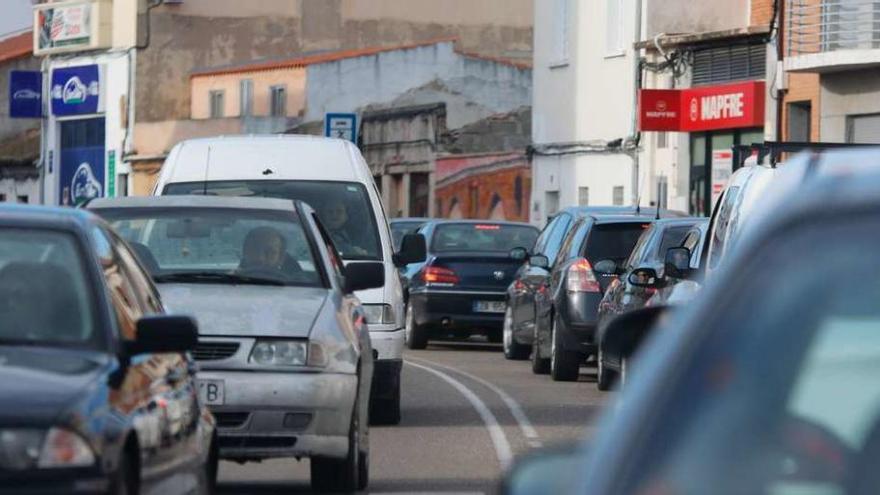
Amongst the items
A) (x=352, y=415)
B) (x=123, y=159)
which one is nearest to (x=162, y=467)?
(x=352, y=415)

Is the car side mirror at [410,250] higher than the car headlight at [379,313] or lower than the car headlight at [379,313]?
higher

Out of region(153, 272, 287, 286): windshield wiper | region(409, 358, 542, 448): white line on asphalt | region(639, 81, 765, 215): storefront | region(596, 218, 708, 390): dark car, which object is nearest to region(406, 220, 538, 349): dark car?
region(409, 358, 542, 448): white line on asphalt

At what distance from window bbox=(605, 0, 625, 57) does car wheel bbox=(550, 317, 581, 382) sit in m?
23.1

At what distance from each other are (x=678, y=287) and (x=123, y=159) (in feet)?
180

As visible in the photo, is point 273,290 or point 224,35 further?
point 224,35

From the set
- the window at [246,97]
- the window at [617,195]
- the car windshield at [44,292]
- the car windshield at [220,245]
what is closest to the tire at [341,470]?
the car windshield at [220,245]

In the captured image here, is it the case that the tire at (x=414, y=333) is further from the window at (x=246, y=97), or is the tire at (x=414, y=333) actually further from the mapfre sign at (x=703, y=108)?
the window at (x=246, y=97)

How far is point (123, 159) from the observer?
69.8m

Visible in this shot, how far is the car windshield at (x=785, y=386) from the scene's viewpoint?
315 cm

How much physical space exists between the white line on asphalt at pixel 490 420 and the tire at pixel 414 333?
5.12 m

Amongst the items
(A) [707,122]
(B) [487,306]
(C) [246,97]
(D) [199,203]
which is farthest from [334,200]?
(C) [246,97]

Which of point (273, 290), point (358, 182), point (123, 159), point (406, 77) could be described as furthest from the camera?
point (123, 159)

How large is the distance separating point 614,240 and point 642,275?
339 cm

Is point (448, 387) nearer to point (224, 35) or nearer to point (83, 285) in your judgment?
point (83, 285)
